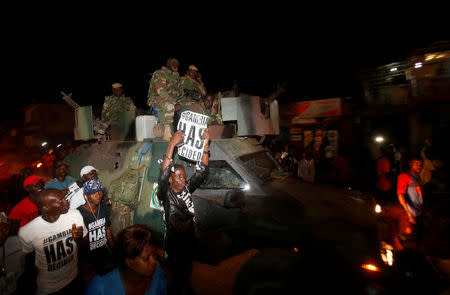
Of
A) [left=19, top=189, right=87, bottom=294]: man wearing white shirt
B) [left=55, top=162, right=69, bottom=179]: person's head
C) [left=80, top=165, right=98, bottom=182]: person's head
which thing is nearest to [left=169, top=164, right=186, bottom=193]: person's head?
[left=19, top=189, right=87, bottom=294]: man wearing white shirt

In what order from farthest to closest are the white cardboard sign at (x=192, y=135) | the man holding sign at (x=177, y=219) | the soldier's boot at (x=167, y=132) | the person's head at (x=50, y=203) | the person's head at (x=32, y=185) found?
the soldier's boot at (x=167, y=132) < the person's head at (x=32, y=185) < the white cardboard sign at (x=192, y=135) < the man holding sign at (x=177, y=219) < the person's head at (x=50, y=203)

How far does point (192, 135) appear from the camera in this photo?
384 centimetres

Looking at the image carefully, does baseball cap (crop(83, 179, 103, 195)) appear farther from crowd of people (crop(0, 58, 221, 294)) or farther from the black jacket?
the black jacket

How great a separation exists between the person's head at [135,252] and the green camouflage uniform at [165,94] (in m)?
3.25

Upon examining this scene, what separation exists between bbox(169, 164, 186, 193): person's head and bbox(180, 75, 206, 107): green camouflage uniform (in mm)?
2101

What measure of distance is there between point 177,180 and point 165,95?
246 centimetres

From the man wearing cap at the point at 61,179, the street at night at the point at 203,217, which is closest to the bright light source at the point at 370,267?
the street at night at the point at 203,217

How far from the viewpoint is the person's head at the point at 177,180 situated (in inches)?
116

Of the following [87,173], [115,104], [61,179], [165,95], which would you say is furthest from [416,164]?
[61,179]

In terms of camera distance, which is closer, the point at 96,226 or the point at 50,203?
the point at 50,203

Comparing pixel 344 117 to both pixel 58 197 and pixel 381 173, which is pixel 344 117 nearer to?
pixel 381 173

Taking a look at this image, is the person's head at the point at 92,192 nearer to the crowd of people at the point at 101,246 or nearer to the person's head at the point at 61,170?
the crowd of people at the point at 101,246

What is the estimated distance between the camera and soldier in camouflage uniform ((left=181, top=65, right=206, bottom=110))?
505cm

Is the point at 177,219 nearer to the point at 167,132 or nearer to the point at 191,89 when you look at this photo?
the point at 167,132
